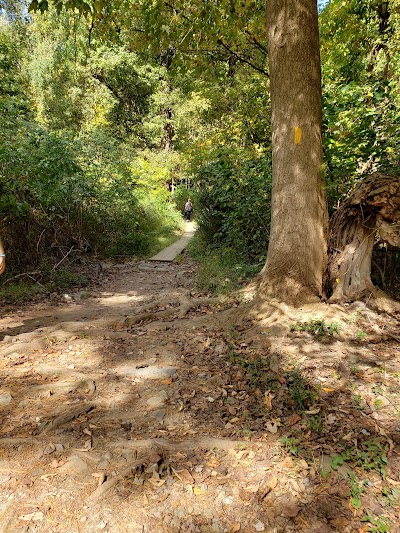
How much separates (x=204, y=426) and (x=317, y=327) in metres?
2.04

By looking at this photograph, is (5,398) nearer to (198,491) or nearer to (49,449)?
(49,449)

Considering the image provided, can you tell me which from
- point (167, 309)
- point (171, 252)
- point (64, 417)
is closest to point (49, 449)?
point (64, 417)

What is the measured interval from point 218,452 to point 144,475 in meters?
0.58

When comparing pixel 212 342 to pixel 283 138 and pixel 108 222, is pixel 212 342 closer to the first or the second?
pixel 283 138

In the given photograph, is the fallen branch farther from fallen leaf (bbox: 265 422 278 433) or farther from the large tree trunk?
fallen leaf (bbox: 265 422 278 433)

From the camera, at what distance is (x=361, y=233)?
4.96m

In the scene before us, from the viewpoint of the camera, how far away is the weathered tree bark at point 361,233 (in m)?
4.54

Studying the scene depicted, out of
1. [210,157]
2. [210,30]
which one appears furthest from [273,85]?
[210,157]

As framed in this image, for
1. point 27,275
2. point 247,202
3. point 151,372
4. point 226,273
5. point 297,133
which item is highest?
point 297,133

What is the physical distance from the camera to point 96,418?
2.99 meters

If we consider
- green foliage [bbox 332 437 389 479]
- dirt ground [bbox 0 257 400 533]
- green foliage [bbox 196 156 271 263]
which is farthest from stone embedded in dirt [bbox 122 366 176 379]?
green foliage [bbox 196 156 271 263]

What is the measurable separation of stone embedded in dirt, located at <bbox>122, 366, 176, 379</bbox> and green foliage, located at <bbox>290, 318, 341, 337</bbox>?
160 cm

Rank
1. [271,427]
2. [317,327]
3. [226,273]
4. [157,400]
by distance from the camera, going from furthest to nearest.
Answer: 1. [226,273]
2. [317,327]
3. [157,400]
4. [271,427]

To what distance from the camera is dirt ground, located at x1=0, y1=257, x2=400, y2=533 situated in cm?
211
